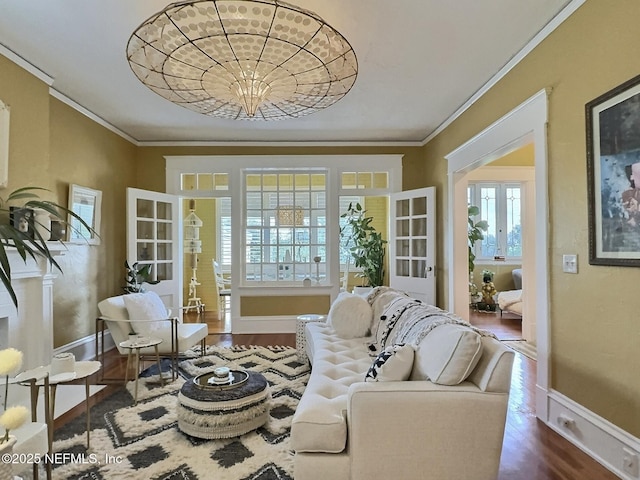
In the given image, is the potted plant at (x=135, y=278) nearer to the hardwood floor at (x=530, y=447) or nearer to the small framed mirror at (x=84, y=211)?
the small framed mirror at (x=84, y=211)

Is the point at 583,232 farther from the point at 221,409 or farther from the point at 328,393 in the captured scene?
the point at 221,409

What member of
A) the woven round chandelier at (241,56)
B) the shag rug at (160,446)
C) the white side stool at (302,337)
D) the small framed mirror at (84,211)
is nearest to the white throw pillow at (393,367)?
the shag rug at (160,446)

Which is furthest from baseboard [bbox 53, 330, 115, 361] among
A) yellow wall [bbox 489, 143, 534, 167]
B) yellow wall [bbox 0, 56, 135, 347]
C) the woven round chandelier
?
yellow wall [bbox 489, 143, 534, 167]

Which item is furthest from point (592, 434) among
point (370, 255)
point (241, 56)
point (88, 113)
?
point (88, 113)

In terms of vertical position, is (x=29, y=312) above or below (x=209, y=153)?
below

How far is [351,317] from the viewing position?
3395 millimetres

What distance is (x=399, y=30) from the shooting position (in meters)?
2.65

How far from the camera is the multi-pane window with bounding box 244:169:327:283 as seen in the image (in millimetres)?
5562

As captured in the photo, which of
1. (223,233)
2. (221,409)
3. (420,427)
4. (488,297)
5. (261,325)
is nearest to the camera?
(420,427)

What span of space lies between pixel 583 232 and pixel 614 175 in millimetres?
397

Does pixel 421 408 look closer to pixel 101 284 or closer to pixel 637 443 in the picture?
pixel 637 443

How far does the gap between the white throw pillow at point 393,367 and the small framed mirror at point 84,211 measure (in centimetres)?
328

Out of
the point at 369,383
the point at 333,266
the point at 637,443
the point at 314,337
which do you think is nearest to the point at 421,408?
the point at 369,383

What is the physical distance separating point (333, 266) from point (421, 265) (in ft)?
4.07
